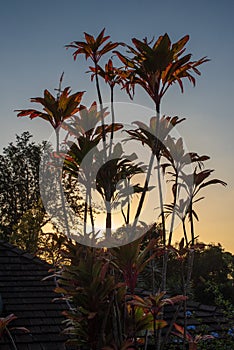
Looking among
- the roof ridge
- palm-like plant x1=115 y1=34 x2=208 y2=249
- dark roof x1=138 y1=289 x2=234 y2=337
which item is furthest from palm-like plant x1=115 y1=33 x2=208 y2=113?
the roof ridge

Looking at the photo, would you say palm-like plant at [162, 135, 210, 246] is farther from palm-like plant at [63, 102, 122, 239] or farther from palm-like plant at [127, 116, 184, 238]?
palm-like plant at [63, 102, 122, 239]

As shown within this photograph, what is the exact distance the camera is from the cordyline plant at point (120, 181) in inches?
135

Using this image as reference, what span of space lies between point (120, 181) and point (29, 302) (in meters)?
3.25

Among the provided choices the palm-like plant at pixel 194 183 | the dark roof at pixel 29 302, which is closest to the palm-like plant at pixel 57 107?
the palm-like plant at pixel 194 183

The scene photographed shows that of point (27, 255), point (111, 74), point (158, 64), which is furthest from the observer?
point (27, 255)

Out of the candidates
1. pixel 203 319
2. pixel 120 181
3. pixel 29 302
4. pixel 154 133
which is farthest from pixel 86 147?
pixel 203 319

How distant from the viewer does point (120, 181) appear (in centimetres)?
388

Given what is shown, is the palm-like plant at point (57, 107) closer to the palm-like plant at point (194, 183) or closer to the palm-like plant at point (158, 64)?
the palm-like plant at point (158, 64)

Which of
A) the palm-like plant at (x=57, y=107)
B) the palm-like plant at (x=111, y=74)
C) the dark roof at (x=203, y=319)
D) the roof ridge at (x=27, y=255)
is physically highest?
the palm-like plant at (x=111, y=74)

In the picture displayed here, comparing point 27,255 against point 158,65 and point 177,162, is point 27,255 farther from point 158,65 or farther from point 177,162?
point 158,65

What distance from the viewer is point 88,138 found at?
12.6 feet

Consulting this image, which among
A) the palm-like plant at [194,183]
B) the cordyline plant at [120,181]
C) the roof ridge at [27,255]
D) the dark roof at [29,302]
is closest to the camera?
the cordyline plant at [120,181]

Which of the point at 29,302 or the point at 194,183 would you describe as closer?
the point at 194,183

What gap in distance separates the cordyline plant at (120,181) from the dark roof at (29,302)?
2.01m
